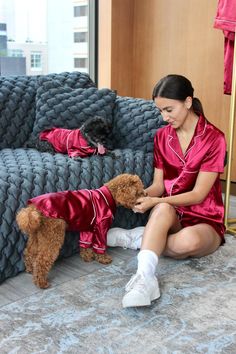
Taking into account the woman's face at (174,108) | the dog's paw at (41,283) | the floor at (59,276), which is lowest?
the floor at (59,276)

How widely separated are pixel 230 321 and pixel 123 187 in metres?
0.71

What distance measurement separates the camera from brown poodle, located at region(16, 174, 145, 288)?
179 cm

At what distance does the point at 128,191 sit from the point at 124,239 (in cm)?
36

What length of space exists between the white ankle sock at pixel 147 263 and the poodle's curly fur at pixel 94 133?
0.75 metres

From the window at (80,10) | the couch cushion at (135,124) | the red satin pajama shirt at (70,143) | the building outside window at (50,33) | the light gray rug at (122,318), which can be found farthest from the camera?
the window at (80,10)

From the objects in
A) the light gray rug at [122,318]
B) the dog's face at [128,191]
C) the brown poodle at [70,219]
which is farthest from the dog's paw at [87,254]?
the dog's face at [128,191]

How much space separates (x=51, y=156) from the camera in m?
2.22

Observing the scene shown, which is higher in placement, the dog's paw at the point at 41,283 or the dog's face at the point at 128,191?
the dog's face at the point at 128,191

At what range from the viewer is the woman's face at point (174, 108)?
6.36ft

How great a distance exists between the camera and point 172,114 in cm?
196

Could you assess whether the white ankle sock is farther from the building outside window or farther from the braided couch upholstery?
the building outside window

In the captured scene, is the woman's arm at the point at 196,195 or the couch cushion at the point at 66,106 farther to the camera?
the couch cushion at the point at 66,106

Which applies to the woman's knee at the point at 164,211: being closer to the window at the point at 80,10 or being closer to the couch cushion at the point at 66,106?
the couch cushion at the point at 66,106

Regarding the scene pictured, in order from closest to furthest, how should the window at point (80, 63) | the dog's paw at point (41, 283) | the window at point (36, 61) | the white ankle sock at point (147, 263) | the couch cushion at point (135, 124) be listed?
1. the white ankle sock at point (147, 263)
2. the dog's paw at point (41, 283)
3. the couch cushion at point (135, 124)
4. the window at point (36, 61)
5. the window at point (80, 63)
